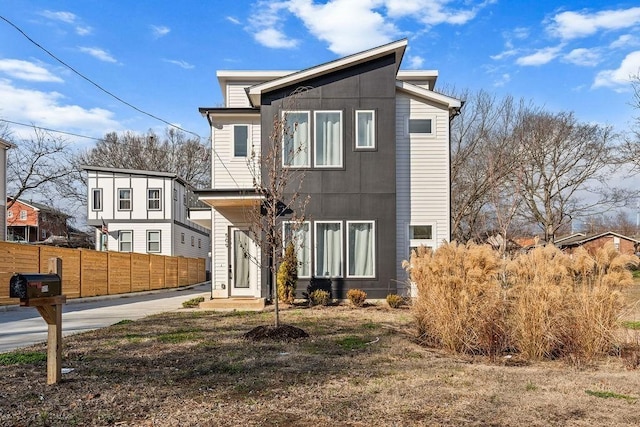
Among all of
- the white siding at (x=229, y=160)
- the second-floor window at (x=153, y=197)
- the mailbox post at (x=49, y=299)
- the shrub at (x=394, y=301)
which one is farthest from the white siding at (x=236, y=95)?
the second-floor window at (x=153, y=197)

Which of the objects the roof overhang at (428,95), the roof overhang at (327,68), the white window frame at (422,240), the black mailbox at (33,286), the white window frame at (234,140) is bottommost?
the black mailbox at (33,286)

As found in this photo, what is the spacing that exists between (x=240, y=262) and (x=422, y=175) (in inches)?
230

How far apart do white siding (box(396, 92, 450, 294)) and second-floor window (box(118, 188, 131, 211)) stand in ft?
67.3

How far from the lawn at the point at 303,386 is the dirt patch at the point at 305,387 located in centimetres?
1

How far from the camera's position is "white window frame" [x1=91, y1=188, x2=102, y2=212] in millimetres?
29734

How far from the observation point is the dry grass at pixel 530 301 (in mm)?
6527

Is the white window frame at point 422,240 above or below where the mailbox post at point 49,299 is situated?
Answer: above

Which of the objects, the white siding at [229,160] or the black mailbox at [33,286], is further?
the white siding at [229,160]

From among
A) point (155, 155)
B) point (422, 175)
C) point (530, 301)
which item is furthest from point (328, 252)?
point (155, 155)

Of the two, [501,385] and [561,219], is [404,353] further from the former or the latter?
[561,219]

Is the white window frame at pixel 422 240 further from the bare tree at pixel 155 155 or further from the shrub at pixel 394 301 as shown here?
the bare tree at pixel 155 155

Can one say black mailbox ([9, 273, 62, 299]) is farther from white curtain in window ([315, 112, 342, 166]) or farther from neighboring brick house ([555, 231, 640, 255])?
neighboring brick house ([555, 231, 640, 255])

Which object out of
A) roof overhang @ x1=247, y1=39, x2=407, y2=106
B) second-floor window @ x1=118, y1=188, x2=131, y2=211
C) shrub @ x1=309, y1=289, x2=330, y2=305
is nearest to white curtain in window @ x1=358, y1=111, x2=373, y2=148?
roof overhang @ x1=247, y1=39, x2=407, y2=106

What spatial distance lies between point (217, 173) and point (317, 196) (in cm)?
309
